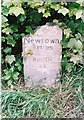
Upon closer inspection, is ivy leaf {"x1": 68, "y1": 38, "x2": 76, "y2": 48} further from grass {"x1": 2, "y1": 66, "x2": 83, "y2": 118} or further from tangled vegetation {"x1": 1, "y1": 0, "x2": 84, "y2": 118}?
grass {"x1": 2, "y1": 66, "x2": 83, "y2": 118}

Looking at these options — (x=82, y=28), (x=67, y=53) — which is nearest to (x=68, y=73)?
(x=67, y=53)

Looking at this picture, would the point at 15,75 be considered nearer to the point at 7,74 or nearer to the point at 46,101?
the point at 7,74

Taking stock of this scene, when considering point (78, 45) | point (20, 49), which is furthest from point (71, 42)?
point (20, 49)

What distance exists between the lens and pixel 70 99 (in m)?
2.61

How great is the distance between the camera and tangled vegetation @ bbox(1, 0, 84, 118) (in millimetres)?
2523

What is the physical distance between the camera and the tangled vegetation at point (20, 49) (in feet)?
8.28

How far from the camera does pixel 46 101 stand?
253 cm

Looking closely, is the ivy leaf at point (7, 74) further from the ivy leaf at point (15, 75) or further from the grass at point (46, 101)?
the grass at point (46, 101)

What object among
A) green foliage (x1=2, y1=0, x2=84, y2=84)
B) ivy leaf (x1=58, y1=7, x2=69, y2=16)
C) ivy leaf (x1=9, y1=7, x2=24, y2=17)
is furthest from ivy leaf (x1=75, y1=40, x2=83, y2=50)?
ivy leaf (x1=9, y1=7, x2=24, y2=17)

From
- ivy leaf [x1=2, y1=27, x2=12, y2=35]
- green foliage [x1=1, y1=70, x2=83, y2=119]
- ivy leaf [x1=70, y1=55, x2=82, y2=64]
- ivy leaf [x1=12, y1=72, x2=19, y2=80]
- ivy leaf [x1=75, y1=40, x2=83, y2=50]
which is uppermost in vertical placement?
ivy leaf [x1=2, y1=27, x2=12, y2=35]

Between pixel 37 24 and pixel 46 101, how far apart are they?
2.03ft

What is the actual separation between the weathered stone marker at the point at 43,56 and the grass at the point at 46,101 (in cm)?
13

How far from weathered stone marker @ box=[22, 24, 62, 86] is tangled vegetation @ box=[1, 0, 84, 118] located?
5 cm

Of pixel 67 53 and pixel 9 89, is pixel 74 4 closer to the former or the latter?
pixel 67 53
